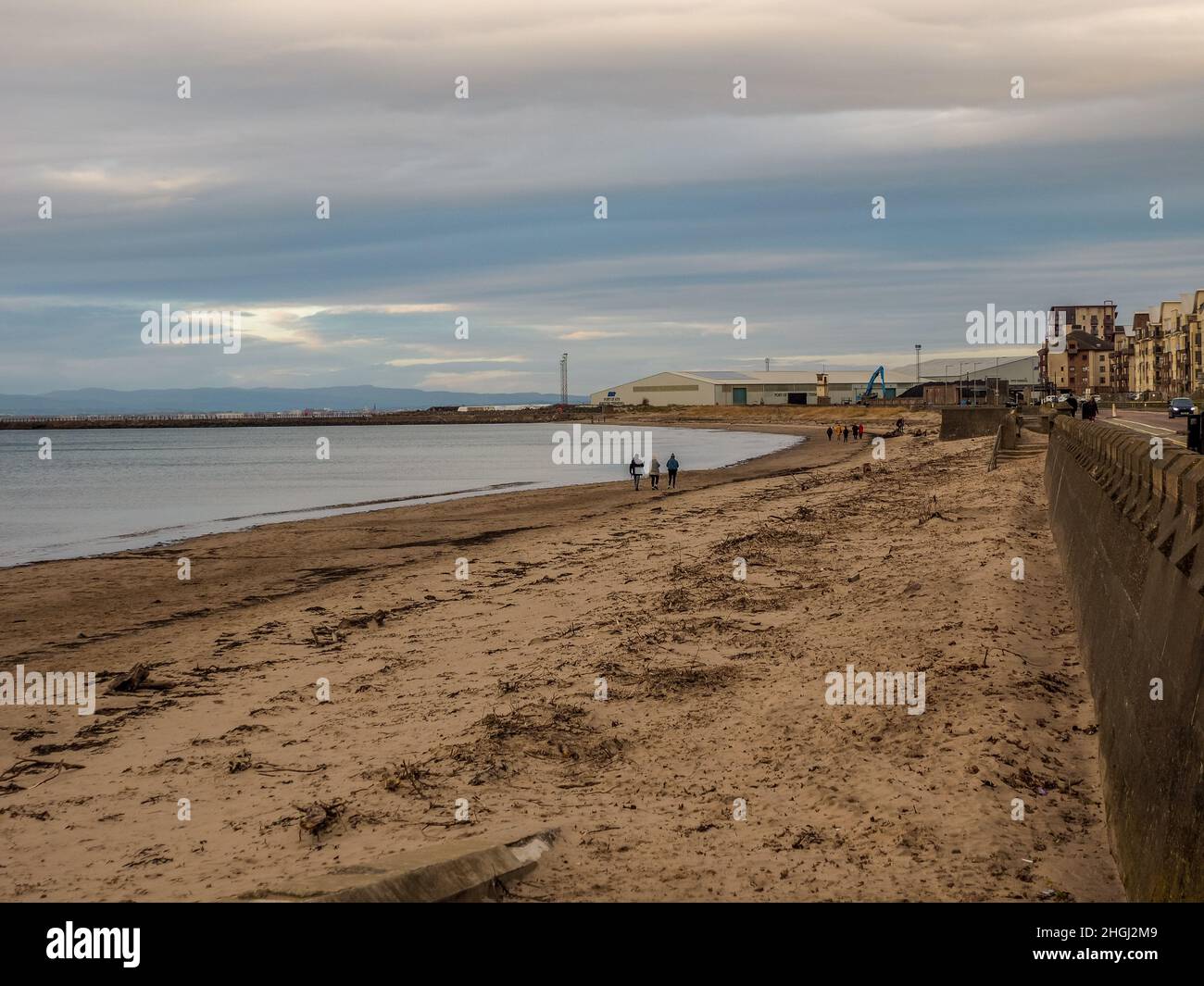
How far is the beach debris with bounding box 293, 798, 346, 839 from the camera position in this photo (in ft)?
29.9

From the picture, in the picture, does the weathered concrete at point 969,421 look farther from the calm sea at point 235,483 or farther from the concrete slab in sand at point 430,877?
the concrete slab in sand at point 430,877

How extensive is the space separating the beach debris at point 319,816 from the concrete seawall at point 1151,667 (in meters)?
5.93

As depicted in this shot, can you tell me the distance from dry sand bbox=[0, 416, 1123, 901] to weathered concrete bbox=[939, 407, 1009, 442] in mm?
45133

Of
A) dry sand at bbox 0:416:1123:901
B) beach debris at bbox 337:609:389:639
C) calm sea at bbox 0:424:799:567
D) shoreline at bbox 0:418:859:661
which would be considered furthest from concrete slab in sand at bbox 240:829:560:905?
calm sea at bbox 0:424:799:567

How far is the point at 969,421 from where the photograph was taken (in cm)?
6794

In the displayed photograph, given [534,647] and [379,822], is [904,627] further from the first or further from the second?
[379,822]

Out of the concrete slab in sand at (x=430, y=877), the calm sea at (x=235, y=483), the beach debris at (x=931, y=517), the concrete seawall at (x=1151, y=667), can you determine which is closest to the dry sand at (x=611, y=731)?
the concrete slab in sand at (x=430, y=877)

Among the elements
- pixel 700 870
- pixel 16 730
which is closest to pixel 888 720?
pixel 700 870

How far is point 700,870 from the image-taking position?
8078 mm

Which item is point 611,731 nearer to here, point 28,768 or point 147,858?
point 147,858

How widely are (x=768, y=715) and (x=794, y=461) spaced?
61530 mm

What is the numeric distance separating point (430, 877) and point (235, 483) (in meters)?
66.4

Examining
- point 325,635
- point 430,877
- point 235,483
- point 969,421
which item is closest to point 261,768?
point 430,877

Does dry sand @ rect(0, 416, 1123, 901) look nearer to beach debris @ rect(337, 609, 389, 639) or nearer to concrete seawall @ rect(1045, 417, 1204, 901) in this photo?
beach debris @ rect(337, 609, 389, 639)
